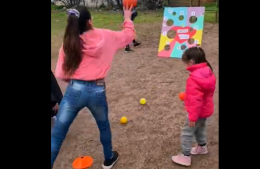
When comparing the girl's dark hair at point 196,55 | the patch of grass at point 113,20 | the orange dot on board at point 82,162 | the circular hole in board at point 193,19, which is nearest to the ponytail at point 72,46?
the girl's dark hair at point 196,55

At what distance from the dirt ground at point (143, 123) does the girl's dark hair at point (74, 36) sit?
1.23 m

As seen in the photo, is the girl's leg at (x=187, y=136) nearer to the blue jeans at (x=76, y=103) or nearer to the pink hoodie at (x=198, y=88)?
the pink hoodie at (x=198, y=88)

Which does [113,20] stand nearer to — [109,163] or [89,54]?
[109,163]

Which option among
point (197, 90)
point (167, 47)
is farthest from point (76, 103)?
point (167, 47)

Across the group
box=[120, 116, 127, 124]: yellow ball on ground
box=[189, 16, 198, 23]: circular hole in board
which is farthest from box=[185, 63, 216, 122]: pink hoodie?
box=[189, 16, 198, 23]: circular hole in board

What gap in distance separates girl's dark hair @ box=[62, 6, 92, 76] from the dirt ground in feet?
4.05

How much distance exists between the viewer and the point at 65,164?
3.22 meters

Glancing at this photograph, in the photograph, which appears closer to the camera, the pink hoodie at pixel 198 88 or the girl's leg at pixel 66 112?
the girl's leg at pixel 66 112

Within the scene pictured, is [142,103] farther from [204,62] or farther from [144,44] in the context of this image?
[144,44]

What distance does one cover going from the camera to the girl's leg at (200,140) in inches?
117

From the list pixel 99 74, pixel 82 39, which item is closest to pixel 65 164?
pixel 99 74

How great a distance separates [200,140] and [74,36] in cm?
168
